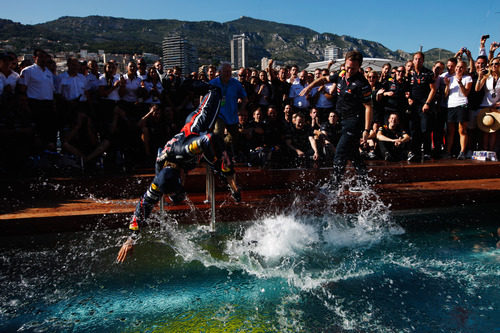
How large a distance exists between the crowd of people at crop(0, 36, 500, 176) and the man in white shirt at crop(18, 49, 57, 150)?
2cm

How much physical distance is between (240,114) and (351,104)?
9.64ft

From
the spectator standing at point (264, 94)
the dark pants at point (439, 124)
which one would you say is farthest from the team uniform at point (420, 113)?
the spectator standing at point (264, 94)

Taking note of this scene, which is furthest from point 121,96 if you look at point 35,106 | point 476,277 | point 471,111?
point 471,111

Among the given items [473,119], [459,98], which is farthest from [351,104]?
[473,119]

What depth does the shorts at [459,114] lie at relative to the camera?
8.60 metres

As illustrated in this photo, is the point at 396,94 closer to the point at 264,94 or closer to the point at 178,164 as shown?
the point at 264,94

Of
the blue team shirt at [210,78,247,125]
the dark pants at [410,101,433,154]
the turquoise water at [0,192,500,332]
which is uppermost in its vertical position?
the blue team shirt at [210,78,247,125]

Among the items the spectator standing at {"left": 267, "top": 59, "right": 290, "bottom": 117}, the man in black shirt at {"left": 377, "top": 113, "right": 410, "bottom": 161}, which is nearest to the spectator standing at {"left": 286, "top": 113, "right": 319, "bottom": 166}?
the spectator standing at {"left": 267, "top": 59, "right": 290, "bottom": 117}

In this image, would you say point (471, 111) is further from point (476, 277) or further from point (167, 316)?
point (167, 316)

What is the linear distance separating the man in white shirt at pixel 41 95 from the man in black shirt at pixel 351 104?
523cm

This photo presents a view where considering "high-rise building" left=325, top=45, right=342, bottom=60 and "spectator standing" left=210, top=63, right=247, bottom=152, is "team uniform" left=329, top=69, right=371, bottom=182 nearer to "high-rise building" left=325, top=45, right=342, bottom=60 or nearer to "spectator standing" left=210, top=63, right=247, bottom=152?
"spectator standing" left=210, top=63, right=247, bottom=152

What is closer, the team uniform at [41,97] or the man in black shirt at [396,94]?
the team uniform at [41,97]

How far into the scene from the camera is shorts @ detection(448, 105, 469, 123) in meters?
8.60

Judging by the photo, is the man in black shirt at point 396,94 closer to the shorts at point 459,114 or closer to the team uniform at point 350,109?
the shorts at point 459,114
